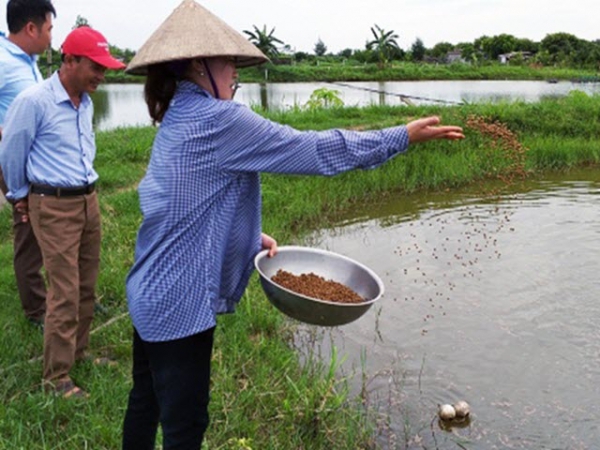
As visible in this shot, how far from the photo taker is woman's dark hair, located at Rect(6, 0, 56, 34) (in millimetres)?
3188

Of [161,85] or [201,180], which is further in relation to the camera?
[161,85]

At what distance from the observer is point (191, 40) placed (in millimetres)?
1769

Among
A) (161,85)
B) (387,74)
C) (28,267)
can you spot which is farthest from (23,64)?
(387,74)

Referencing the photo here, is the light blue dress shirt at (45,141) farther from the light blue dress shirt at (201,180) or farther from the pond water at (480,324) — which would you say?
the pond water at (480,324)

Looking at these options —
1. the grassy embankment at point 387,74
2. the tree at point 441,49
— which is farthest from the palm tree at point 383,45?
the tree at point 441,49

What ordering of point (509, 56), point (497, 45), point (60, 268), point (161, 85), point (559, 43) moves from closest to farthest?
point (161, 85) < point (60, 268) < point (509, 56) < point (559, 43) < point (497, 45)

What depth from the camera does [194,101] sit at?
1.74m

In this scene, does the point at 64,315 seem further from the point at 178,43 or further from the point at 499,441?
the point at 499,441

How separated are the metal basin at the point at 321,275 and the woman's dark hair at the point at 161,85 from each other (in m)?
0.55

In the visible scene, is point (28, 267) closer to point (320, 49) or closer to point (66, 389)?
point (66, 389)

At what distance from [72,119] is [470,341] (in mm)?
2727

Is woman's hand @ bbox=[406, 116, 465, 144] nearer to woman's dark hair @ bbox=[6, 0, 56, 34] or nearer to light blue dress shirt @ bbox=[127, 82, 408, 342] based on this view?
light blue dress shirt @ bbox=[127, 82, 408, 342]

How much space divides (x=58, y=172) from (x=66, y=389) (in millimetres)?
974

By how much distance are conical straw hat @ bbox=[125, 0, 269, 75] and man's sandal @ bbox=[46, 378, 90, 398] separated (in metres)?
1.58
